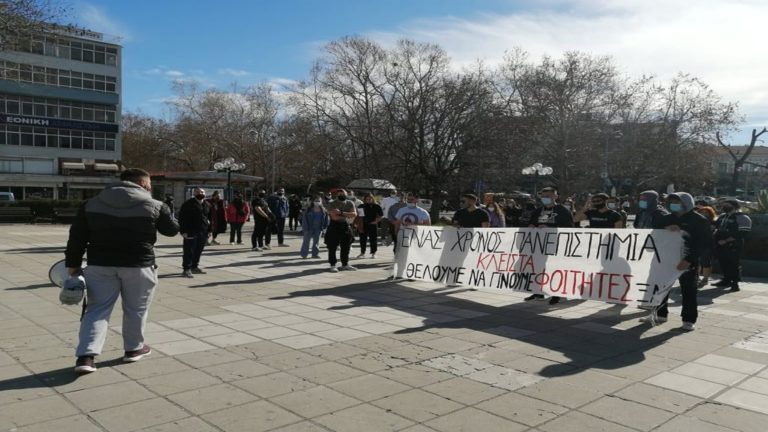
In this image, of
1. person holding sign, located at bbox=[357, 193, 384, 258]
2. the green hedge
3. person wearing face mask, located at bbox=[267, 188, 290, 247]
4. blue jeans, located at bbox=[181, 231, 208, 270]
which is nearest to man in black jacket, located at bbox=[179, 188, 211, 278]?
blue jeans, located at bbox=[181, 231, 208, 270]

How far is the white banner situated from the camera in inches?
299

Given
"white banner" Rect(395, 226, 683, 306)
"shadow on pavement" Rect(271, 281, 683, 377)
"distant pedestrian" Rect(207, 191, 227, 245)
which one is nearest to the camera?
"shadow on pavement" Rect(271, 281, 683, 377)

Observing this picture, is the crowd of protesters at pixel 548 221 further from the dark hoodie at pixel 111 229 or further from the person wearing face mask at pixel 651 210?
the dark hoodie at pixel 111 229

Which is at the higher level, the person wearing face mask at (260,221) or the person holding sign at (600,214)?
the person holding sign at (600,214)

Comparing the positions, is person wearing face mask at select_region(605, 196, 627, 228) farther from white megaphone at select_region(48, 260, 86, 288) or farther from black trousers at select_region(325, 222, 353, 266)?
white megaphone at select_region(48, 260, 86, 288)

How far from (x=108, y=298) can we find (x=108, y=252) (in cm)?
39

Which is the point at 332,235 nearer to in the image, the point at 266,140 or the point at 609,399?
the point at 609,399

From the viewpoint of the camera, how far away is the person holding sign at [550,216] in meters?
Result: 9.22

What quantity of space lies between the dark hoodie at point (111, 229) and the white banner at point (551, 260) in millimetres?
5704

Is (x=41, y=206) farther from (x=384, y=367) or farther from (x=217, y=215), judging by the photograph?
(x=384, y=367)

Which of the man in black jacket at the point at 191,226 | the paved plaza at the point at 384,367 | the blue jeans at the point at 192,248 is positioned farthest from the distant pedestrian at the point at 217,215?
the paved plaza at the point at 384,367

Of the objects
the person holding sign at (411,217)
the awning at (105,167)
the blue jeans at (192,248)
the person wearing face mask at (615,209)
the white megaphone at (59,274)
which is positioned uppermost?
the awning at (105,167)

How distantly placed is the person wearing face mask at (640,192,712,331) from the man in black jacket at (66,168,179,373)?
19.8ft

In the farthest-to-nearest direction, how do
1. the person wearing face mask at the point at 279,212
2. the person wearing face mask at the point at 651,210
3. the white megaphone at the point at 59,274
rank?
the person wearing face mask at the point at 279,212, the person wearing face mask at the point at 651,210, the white megaphone at the point at 59,274
